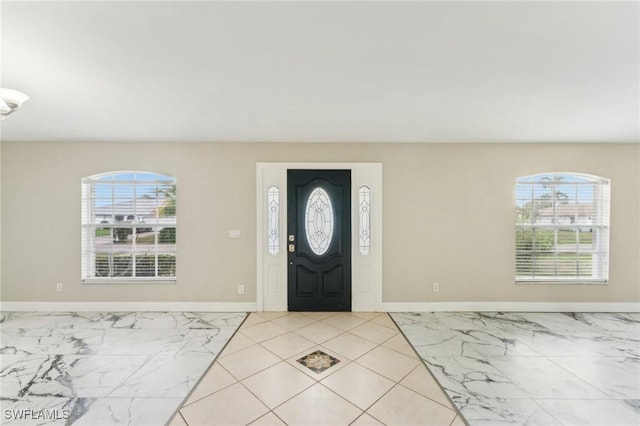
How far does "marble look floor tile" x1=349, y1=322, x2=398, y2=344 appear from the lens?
302 centimetres

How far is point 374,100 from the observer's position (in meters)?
2.49

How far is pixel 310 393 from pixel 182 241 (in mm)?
2822

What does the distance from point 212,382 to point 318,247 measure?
6.82 feet

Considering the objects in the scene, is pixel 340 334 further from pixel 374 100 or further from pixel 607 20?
pixel 607 20

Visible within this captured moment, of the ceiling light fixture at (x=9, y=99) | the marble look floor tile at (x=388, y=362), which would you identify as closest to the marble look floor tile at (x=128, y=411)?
the marble look floor tile at (x=388, y=362)


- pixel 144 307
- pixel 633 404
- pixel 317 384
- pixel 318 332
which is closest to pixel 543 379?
pixel 633 404

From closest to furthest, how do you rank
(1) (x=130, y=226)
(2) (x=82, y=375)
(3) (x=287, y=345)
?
(2) (x=82, y=375) → (3) (x=287, y=345) → (1) (x=130, y=226)

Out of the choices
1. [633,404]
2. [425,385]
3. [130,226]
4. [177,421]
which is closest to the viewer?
[177,421]

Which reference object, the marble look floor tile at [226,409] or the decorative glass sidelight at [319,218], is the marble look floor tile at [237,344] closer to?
the marble look floor tile at [226,409]

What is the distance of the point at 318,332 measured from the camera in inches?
124

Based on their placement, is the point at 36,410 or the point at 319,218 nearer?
the point at 36,410

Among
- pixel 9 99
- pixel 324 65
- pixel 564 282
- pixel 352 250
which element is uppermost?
pixel 324 65

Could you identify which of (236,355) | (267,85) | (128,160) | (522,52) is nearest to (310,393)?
(236,355)

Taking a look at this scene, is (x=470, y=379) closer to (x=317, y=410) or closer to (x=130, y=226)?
(x=317, y=410)
